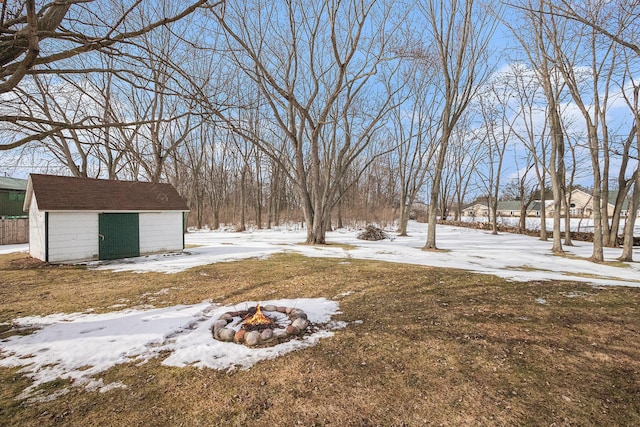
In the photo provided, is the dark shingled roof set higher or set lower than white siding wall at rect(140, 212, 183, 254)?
higher

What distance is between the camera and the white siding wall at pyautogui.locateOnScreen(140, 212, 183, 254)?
11.2 m

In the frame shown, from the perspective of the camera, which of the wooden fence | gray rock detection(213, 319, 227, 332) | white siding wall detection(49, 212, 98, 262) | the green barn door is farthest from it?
the wooden fence

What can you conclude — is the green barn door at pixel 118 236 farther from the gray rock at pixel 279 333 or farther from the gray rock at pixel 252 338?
the gray rock at pixel 279 333

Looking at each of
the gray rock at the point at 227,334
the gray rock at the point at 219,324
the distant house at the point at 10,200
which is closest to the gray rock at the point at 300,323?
the gray rock at the point at 227,334

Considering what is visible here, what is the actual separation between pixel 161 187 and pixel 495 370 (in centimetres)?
1254

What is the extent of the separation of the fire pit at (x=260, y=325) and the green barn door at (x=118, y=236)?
816 cm

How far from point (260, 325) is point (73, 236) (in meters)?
9.05

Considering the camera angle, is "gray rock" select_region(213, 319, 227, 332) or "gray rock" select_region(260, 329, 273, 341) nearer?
"gray rock" select_region(260, 329, 273, 341)

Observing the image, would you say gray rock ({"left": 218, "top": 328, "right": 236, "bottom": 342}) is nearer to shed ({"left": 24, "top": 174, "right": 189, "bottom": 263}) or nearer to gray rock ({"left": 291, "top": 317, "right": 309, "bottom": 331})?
gray rock ({"left": 291, "top": 317, "right": 309, "bottom": 331})

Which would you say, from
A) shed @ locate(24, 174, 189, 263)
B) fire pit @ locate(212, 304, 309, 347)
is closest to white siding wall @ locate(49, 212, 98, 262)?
shed @ locate(24, 174, 189, 263)

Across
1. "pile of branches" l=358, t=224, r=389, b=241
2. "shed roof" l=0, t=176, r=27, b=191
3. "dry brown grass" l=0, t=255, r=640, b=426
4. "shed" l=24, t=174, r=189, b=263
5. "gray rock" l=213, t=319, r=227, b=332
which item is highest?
"shed roof" l=0, t=176, r=27, b=191

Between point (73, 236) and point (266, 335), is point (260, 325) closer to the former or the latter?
point (266, 335)

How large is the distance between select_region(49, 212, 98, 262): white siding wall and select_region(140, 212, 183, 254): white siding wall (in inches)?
57.9

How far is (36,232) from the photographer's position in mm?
9898
